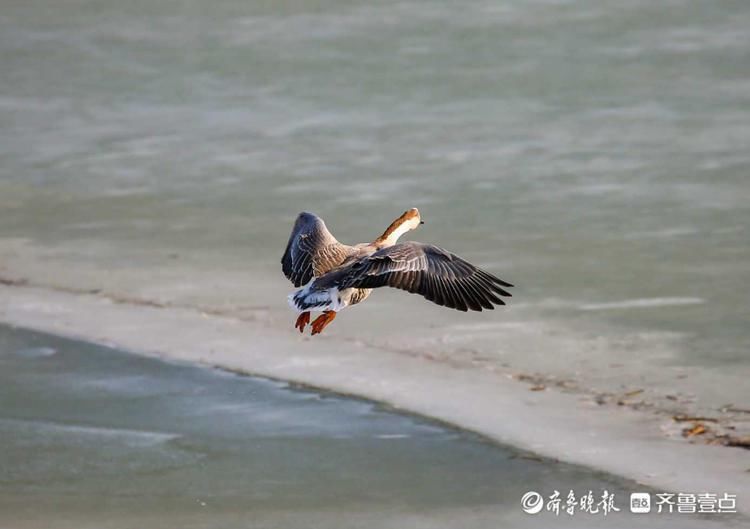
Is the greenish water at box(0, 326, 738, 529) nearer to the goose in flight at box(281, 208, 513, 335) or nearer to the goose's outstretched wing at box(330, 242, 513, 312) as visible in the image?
the goose in flight at box(281, 208, 513, 335)

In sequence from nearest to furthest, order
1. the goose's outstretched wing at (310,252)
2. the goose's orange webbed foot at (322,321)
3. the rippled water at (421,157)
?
the goose's orange webbed foot at (322,321), the goose's outstretched wing at (310,252), the rippled water at (421,157)

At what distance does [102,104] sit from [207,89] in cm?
135

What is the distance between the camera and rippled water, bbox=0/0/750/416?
1191cm

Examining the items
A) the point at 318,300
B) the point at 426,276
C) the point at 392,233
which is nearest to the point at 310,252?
the point at 392,233

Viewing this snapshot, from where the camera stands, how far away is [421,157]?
16578mm

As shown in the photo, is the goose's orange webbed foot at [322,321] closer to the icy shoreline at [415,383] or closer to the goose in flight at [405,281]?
the goose in flight at [405,281]

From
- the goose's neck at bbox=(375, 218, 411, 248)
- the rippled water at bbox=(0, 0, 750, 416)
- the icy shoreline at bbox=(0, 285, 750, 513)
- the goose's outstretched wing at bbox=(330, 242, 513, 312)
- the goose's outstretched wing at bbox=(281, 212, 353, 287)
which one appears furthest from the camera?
the rippled water at bbox=(0, 0, 750, 416)

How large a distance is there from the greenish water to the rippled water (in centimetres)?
155

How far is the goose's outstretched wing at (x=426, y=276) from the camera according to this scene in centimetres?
739

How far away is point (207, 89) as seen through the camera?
19719mm

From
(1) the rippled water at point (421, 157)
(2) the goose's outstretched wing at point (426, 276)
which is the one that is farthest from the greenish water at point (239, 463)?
(1) the rippled water at point (421, 157)

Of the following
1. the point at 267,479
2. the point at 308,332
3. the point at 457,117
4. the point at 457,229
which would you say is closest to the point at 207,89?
the point at 457,117

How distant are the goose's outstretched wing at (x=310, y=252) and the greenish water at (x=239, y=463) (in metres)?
1.26

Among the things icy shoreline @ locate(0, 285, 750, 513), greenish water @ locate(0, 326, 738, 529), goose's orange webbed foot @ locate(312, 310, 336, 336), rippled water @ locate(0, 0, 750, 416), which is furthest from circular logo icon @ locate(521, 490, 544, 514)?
rippled water @ locate(0, 0, 750, 416)
